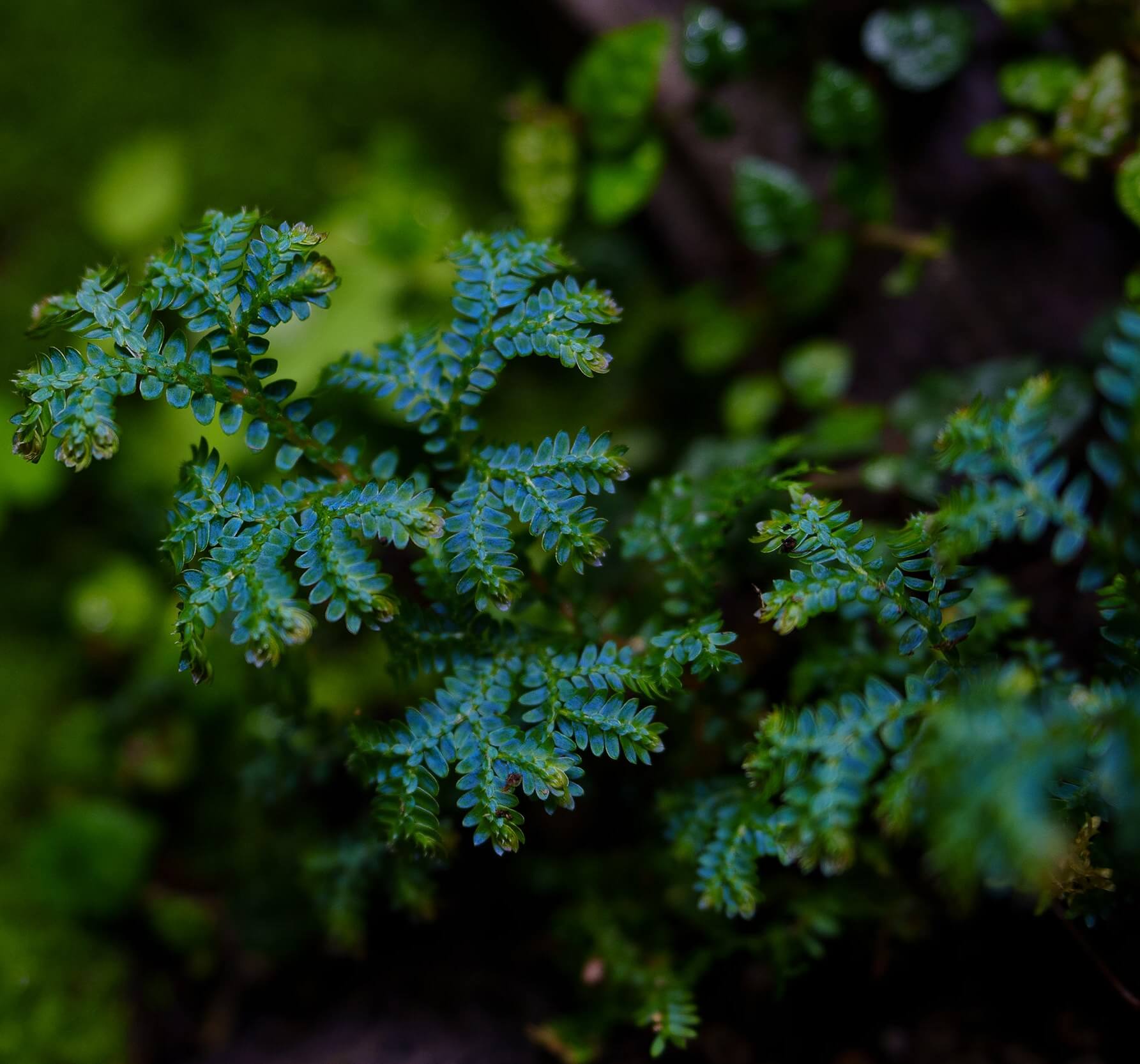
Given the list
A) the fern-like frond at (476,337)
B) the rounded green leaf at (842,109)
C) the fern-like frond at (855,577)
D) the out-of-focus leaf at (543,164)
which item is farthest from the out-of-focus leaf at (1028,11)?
the fern-like frond at (855,577)

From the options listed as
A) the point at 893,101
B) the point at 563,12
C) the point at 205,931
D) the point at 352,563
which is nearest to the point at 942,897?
the point at 352,563

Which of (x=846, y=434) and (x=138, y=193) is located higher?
(x=138, y=193)

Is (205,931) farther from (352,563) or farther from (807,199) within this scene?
(807,199)

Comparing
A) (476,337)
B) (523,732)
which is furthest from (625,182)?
(523,732)

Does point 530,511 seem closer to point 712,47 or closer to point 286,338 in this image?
point 712,47

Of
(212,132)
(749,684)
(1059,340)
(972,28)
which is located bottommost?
(749,684)

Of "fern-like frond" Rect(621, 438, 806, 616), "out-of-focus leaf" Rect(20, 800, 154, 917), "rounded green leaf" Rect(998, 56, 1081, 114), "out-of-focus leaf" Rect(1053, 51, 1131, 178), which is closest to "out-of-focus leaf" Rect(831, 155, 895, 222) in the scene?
"rounded green leaf" Rect(998, 56, 1081, 114)

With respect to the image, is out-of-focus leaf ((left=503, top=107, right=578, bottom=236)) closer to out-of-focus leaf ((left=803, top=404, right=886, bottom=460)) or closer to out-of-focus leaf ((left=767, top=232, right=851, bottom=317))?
out-of-focus leaf ((left=767, top=232, right=851, bottom=317))

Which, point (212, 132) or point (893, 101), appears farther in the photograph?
point (212, 132)
